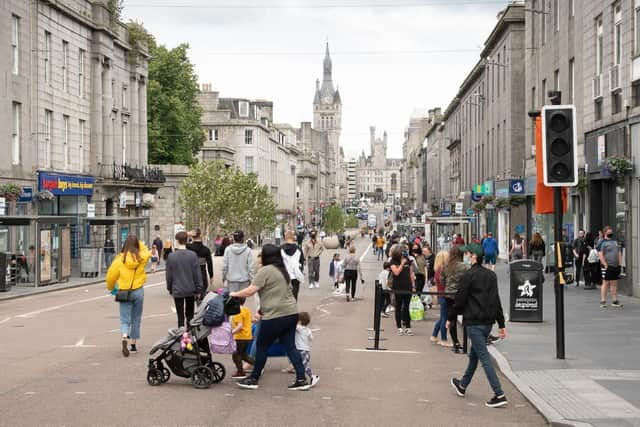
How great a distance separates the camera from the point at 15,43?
37000 mm

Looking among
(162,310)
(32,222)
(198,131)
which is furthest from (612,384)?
(198,131)

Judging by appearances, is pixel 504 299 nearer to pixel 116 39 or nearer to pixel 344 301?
pixel 344 301

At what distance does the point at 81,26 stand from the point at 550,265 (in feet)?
82.3

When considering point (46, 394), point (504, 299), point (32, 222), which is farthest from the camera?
point (32, 222)

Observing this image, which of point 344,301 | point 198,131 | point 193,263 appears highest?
point 198,131

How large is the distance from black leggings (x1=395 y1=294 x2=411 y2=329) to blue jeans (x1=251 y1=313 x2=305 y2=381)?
6.67m

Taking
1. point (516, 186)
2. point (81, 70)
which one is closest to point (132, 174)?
point (81, 70)

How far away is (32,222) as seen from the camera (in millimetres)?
29703

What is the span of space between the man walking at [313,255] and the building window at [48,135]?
1491cm

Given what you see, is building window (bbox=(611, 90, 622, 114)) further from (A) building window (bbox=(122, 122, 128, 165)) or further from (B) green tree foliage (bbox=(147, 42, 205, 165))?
(B) green tree foliage (bbox=(147, 42, 205, 165))

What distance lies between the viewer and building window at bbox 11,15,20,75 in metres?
36.8

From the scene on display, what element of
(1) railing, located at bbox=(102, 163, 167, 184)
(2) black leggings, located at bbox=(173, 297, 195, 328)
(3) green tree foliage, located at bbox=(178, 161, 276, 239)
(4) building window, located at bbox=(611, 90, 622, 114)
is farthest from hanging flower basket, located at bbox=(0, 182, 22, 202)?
(3) green tree foliage, located at bbox=(178, 161, 276, 239)

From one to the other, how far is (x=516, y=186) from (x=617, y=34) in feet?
51.3

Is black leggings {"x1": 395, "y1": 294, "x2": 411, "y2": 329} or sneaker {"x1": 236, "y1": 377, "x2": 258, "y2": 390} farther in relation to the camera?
black leggings {"x1": 395, "y1": 294, "x2": 411, "y2": 329}
